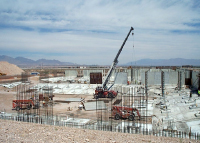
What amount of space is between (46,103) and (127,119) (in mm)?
8589

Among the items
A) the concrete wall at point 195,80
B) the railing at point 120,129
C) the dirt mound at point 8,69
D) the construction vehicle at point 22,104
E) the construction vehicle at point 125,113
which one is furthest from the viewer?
the dirt mound at point 8,69

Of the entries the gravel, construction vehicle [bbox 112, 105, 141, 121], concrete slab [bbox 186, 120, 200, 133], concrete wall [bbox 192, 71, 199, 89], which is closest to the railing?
concrete slab [bbox 186, 120, 200, 133]

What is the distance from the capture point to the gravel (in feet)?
27.9

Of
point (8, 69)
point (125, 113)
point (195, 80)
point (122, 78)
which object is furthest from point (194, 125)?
point (8, 69)

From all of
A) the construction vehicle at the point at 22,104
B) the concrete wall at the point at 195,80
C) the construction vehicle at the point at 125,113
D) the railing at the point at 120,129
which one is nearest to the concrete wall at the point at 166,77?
the concrete wall at the point at 195,80

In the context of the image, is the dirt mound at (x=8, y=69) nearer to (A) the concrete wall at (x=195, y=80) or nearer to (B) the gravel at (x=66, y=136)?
(B) the gravel at (x=66, y=136)

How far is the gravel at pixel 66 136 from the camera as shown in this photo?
8.49m

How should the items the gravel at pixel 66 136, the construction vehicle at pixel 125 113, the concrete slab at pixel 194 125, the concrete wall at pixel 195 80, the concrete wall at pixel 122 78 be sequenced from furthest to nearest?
the concrete wall at pixel 122 78, the concrete wall at pixel 195 80, the construction vehicle at pixel 125 113, the concrete slab at pixel 194 125, the gravel at pixel 66 136

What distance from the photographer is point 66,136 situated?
9094 mm

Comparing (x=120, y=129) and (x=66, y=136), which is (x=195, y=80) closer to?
(x=120, y=129)

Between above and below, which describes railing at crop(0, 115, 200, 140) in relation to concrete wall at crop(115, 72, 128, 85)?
below

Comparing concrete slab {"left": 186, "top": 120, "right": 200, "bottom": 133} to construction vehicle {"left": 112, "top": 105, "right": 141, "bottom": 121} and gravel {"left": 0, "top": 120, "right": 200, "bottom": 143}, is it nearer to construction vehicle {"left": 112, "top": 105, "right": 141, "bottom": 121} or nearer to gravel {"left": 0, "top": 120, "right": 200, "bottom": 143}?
gravel {"left": 0, "top": 120, "right": 200, "bottom": 143}

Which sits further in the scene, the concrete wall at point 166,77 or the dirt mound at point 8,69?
the dirt mound at point 8,69

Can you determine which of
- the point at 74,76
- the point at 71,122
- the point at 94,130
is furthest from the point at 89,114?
the point at 74,76
